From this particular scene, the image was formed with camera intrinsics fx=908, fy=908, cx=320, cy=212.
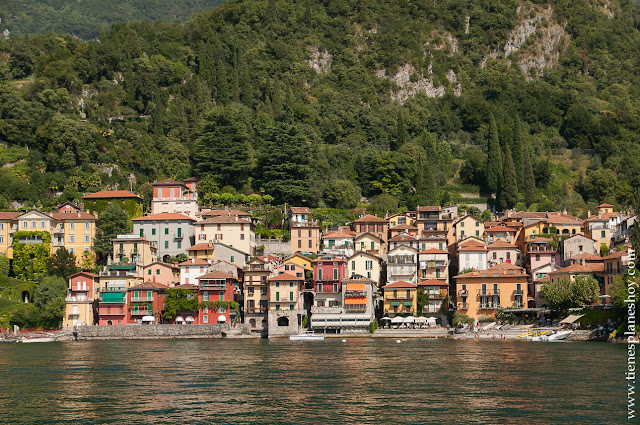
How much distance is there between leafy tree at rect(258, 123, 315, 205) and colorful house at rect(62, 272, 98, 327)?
27.5 metres

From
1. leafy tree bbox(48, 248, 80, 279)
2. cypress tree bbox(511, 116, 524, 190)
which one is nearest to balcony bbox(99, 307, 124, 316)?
leafy tree bbox(48, 248, 80, 279)

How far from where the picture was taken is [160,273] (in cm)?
8994

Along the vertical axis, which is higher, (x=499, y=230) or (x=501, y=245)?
(x=499, y=230)

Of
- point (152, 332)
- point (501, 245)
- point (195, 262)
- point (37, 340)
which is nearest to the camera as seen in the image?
point (37, 340)

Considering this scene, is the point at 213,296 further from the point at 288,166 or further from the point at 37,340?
the point at 288,166

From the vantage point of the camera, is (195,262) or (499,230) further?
(499,230)

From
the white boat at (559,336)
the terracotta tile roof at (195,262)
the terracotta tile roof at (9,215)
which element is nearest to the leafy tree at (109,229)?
the terracotta tile roof at (9,215)

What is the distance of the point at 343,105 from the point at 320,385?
314 ft

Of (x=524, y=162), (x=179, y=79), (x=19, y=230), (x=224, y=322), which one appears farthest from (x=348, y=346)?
(x=179, y=79)

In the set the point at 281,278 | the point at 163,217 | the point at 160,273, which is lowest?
the point at 281,278

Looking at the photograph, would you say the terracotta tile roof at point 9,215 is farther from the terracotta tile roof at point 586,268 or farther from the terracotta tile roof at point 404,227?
the terracotta tile roof at point 586,268

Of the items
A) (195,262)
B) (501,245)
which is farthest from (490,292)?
(195,262)

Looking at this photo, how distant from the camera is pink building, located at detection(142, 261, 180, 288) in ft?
294

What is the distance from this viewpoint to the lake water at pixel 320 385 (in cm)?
3847
